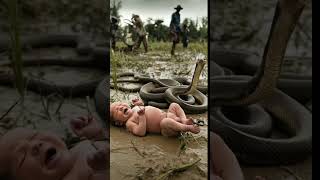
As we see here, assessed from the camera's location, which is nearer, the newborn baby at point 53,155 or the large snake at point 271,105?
the newborn baby at point 53,155

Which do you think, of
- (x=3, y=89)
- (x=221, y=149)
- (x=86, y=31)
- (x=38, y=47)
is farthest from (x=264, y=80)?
(x=3, y=89)

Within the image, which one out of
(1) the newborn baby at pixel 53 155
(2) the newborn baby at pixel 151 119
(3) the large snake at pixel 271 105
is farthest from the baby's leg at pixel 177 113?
(1) the newborn baby at pixel 53 155

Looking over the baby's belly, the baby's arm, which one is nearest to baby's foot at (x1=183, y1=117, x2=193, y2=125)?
the baby's belly

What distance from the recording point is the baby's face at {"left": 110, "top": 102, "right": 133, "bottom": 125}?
2705 millimetres

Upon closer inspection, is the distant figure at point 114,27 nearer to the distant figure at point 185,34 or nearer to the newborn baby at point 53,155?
the distant figure at point 185,34

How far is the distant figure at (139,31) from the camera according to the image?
2.79 metres

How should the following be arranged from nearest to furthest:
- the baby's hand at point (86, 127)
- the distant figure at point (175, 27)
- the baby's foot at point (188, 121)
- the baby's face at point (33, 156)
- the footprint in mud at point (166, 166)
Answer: the baby's face at point (33, 156), the baby's hand at point (86, 127), the footprint in mud at point (166, 166), the baby's foot at point (188, 121), the distant figure at point (175, 27)

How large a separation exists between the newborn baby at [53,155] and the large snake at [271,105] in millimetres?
695

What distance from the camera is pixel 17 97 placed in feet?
7.39

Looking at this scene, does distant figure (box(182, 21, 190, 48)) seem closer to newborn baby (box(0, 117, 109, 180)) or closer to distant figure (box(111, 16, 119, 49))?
distant figure (box(111, 16, 119, 49))

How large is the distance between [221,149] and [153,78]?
747mm

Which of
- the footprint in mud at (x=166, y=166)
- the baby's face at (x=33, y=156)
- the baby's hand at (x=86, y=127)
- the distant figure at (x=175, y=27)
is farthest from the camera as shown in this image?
the distant figure at (x=175, y=27)

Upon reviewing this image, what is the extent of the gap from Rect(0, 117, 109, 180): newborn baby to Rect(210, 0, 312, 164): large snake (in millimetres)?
695

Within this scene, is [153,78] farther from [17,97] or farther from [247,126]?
[17,97]
